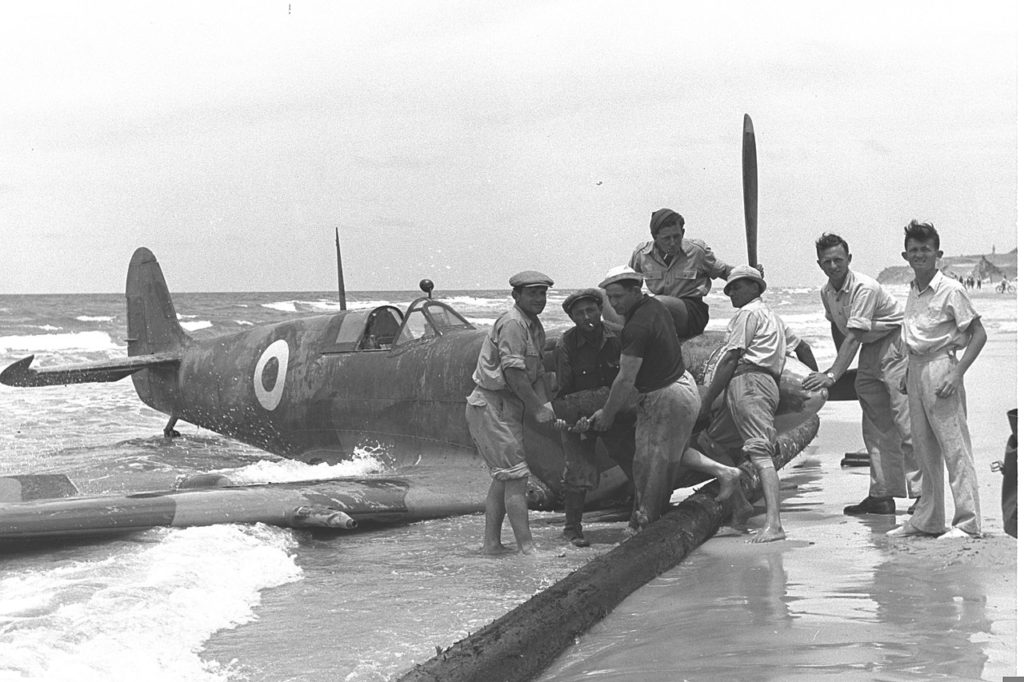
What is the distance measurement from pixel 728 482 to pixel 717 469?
4.4 inches

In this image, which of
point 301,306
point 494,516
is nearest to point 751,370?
point 494,516

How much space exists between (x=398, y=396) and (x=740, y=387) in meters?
3.64

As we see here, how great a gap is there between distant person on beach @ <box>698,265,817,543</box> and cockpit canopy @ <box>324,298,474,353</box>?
10.4ft

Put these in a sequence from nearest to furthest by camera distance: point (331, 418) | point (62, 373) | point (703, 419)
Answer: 1. point (703, 419)
2. point (331, 418)
3. point (62, 373)

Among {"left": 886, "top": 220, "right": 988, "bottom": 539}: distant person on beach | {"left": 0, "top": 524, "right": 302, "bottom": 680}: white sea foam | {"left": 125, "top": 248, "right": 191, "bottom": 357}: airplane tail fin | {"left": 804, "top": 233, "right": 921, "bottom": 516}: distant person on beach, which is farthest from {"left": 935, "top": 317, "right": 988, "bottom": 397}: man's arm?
{"left": 125, "top": 248, "right": 191, "bottom": 357}: airplane tail fin

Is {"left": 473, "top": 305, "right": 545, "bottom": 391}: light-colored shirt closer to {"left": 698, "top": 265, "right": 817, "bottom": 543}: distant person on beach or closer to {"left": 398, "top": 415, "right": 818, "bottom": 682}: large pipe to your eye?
{"left": 398, "top": 415, "right": 818, "bottom": 682}: large pipe

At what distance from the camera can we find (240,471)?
12.3 meters

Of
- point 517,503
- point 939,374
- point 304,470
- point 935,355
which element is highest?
point 935,355

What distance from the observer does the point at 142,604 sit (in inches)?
241

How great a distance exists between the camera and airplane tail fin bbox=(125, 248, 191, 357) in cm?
1566

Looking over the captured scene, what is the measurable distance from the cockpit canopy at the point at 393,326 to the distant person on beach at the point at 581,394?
2.69m

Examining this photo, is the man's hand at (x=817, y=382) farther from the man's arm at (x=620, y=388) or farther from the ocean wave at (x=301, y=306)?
the ocean wave at (x=301, y=306)

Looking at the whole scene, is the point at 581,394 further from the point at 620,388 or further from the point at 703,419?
the point at 703,419

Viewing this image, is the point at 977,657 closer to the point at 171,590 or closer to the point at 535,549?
the point at 535,549
